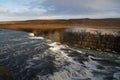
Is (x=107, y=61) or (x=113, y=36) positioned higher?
(x=113, y=36)

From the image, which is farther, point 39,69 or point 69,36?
point 69,36

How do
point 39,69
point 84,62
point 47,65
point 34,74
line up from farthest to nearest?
point 84,62, point 47,65, point 39,69, point 34,74

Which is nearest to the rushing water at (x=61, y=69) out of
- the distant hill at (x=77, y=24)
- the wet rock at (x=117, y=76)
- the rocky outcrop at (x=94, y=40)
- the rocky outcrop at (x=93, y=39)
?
the wet rock at (x=117, y=76)

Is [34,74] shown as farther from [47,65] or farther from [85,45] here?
[85,45]

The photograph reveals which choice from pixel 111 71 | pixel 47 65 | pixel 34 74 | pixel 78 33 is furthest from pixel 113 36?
pixel 34 74

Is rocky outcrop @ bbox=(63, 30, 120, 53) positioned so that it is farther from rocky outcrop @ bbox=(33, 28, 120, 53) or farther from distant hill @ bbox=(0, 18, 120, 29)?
distant hill @ bbox=(0, 18, 120, 29)

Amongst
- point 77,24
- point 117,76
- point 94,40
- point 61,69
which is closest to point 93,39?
point 94,40

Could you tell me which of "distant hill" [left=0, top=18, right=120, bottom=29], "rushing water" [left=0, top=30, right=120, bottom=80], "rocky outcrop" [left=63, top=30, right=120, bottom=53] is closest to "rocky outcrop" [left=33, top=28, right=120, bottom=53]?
"rocky outcrop" [left=63, top=30, right=120, bottom=53]

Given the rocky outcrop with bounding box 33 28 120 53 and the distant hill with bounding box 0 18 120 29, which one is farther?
the distant hill with bounding box 0 18 120 29

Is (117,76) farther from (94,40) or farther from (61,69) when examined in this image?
(94,40)

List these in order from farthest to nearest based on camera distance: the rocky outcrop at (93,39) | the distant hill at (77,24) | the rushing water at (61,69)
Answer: the distant hill at (77,24), the rocky outcrop at (93,39), the rushing water at (61,69)

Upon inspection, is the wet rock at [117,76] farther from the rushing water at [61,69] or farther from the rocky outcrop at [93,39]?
the rocky outcrop at [93,39]
